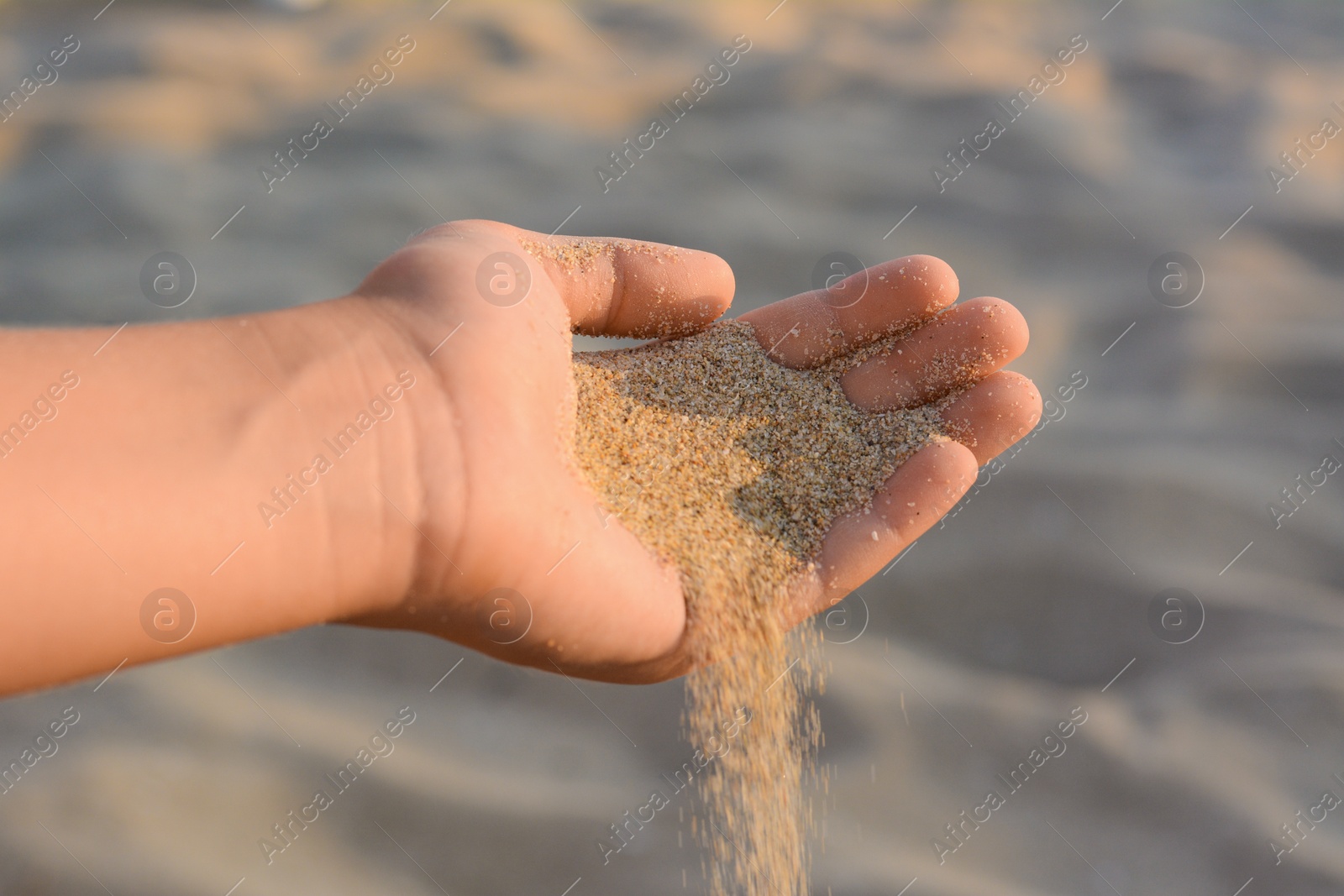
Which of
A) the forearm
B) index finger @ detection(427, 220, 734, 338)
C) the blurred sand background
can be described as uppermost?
the forearm

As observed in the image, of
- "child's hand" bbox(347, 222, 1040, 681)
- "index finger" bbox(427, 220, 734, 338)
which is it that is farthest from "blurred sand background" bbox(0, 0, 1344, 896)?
"index finger" bbox(427, 220, 734, 338)

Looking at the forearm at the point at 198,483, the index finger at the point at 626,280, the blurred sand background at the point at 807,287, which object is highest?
the forearm at the point at 198,483

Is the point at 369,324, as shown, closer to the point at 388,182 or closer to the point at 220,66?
the point at 388,182

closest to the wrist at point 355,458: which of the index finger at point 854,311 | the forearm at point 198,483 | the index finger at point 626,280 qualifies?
the forearm at point 198,483

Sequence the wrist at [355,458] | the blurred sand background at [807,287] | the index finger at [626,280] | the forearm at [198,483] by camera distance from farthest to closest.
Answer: the blurred sand background at [807,287], the index finger at [626,280], the wrist at [355,458], the forearm at [198,483]

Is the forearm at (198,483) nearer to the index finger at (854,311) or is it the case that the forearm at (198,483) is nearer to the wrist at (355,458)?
the wrist at (355,458)

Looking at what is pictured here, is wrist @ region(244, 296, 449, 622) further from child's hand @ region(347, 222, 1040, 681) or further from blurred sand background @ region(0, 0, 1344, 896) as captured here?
blurred sand background @ region(0, 0, 1344, 896)
